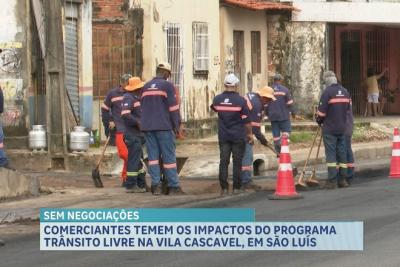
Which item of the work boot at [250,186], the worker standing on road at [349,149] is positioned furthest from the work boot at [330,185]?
the work boot at [250,186]

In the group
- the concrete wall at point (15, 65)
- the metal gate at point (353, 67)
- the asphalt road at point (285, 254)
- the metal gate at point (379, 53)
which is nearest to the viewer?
the asphalt road at point (285, 254)

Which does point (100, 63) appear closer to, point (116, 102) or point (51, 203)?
point (116, 102)

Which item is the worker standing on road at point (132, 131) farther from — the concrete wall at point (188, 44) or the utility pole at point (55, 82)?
the concrete wall at point (188, 44)

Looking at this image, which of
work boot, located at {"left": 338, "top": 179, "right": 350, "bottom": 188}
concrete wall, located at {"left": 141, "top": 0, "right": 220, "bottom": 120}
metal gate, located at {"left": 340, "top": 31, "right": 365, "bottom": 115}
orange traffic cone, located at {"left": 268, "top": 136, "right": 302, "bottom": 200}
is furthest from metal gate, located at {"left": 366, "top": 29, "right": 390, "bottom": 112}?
orange traffic cone, located at {"left": 268, "top": 136, "right": 302, "bottom": 200}

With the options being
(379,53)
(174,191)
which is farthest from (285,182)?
(379,53)

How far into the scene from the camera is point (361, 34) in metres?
36.8

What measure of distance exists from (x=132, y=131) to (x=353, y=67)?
19.3 metres

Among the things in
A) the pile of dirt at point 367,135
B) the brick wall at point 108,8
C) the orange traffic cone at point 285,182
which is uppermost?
the brick wall at point 108,8

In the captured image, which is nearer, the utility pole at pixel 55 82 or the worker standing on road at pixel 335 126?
the worker standing on road at pixel 335 126

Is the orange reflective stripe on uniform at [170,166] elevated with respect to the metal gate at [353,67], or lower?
lower

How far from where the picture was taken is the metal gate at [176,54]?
88.4 ft

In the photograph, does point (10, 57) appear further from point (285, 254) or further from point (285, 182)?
point (285, 254)

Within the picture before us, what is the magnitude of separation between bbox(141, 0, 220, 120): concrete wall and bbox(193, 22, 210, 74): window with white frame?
0.47ft

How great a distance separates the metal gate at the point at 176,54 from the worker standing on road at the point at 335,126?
847cm
